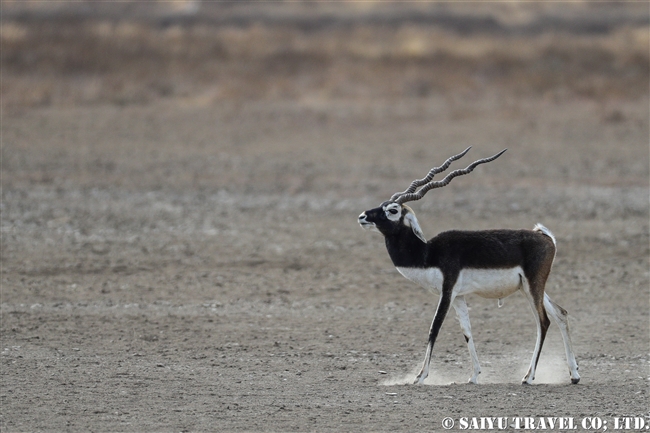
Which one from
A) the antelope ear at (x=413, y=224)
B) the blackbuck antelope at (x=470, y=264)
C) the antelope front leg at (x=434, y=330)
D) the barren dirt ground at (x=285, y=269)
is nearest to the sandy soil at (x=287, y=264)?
the barren dirt ground at (x=285, y=269)

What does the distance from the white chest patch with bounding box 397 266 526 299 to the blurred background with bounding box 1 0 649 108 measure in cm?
1813

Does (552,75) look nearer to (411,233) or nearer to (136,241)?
(136,241)

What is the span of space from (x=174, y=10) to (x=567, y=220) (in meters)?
35.4

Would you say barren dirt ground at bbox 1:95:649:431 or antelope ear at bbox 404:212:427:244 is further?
antelope ear at bbox 404:212:427:244

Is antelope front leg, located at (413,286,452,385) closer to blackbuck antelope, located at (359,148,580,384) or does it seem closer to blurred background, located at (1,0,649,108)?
blackbuck antelope, located at (359,148,580,384)

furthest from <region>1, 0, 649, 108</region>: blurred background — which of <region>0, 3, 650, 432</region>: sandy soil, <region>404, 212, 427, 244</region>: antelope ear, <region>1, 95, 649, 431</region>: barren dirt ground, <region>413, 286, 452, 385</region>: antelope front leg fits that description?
<region>413, 286, 452, 385</region>: antelope front leg

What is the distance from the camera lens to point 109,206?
655 inches

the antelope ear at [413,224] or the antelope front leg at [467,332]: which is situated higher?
the antelope ear at [413,224]

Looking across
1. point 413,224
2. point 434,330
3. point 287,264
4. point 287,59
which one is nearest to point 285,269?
point 287,264

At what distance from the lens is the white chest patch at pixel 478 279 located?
27.5 feet

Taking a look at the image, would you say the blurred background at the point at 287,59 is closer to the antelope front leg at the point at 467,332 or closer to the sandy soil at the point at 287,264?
the sandy soil at the point at 287,264

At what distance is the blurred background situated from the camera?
90.2 ft

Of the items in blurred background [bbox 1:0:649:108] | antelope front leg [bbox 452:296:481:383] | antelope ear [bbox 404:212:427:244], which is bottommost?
antelope front leg [bbox 452:296:481:383]

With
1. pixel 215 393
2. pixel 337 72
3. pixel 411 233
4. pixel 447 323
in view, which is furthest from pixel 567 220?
pixel 337 72
